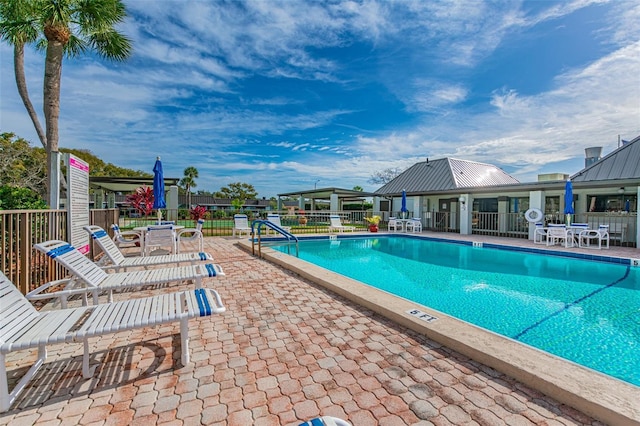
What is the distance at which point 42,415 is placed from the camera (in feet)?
5.83

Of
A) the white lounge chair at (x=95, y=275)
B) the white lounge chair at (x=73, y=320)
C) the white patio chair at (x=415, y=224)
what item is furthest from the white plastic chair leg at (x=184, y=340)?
the white patio chair at (x=415, y=224)

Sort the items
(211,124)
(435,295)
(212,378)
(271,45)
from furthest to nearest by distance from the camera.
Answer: (211,124)
(271,45)
(435,295)
(212,378)

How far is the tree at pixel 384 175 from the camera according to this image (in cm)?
4709

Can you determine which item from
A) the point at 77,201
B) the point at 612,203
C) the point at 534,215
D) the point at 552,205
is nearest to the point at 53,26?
the point at 77,201

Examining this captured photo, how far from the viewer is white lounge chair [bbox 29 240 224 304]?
9.42ft

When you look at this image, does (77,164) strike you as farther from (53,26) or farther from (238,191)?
(238,191)

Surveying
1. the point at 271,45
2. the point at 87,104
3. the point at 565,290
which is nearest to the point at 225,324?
the point at 565,290

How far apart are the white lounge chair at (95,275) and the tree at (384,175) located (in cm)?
4546

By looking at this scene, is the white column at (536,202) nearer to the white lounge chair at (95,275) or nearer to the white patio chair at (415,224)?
the white patio chair at (415,224)

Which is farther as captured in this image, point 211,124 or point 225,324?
point 211,124

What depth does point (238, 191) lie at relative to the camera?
47.8 metres

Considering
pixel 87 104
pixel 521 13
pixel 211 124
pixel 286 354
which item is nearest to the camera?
pixel 286 354

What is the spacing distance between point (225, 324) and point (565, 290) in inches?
257

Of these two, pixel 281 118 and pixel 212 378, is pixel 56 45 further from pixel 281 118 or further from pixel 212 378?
pixel 281 118
